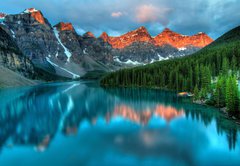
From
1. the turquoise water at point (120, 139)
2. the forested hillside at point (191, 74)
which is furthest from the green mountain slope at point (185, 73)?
the turquoise water at point (120, 139)

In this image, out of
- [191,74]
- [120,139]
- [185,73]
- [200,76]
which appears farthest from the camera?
[185,73]

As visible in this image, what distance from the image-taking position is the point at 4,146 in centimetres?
2705

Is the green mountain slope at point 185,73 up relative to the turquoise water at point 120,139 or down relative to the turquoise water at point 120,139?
up

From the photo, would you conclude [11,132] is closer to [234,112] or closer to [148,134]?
[148,134]

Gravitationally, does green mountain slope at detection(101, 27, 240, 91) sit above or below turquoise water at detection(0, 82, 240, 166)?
above

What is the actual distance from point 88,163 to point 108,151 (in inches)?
149

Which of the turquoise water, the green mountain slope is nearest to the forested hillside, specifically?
the green mountain slope

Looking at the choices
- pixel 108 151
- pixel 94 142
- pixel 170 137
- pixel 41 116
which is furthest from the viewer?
pixel 41 116

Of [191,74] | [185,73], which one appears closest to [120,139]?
[191,74]

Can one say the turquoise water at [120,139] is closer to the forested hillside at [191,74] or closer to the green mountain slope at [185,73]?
the forested hillside at [191,74]

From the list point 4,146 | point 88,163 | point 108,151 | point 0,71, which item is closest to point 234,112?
point 108,151

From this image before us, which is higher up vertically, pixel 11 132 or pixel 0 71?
pixel 0 71

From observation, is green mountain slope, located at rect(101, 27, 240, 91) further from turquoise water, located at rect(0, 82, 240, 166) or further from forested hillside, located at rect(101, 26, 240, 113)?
turquoise water, located at rect(0, 82, 240, 166)

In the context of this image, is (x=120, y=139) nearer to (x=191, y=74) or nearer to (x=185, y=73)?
(x=191, y=74)
